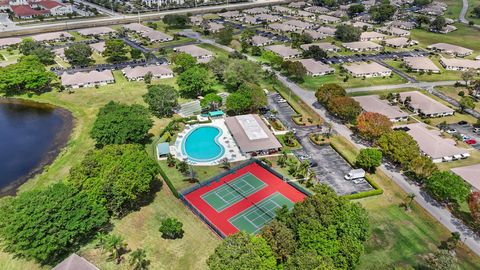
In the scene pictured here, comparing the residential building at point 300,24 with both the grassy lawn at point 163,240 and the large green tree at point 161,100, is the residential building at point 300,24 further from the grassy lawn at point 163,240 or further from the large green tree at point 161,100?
the grassy lawn at point 163,240

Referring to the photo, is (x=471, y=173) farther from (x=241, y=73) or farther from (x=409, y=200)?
(x=241, y=73)

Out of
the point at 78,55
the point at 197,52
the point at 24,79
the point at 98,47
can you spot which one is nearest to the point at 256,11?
the point at 197,52

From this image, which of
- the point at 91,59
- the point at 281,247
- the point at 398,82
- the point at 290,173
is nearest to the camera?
the point at 281,247

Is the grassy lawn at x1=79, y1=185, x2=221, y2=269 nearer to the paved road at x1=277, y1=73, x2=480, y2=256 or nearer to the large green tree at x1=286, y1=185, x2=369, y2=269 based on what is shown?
the large green tree at x1=286, y1=185, x2=369, y2=269

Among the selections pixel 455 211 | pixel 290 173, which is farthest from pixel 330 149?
pixel 455 211

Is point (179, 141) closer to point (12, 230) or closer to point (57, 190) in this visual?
point (57, 190)
